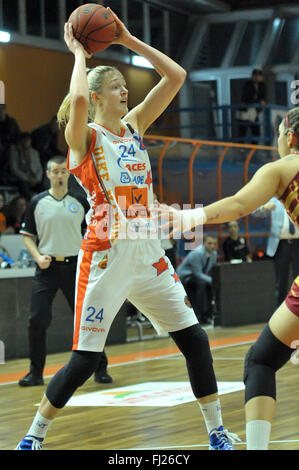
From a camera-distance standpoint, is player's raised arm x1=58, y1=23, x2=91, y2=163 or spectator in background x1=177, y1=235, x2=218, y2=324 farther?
spectator in background x1=177, y1=235, x2=218, y2=324

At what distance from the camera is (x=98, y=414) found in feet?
18.2

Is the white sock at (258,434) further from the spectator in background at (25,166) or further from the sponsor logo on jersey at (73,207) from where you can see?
the spectator in background at (25,166)

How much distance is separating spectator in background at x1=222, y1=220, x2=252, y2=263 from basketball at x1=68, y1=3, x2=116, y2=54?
8503 millimetres

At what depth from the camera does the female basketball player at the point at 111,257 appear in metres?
4.02

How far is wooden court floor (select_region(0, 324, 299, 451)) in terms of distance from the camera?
4.66 m

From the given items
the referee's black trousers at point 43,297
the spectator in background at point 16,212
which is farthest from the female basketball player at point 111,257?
the spectator in background at point 16,212

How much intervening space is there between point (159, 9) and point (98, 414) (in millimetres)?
15432

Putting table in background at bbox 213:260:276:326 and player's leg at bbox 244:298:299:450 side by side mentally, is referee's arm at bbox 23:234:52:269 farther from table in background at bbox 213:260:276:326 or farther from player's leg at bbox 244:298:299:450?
table in background at bbox 213:260:276:326

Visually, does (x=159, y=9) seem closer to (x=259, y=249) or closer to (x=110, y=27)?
(x=259, y=249)

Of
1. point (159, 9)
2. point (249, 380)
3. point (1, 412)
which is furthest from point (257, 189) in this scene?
point (159, 9)
